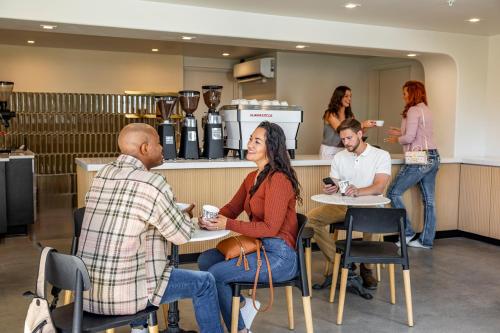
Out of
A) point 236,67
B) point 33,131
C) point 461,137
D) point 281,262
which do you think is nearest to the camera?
point 281,262

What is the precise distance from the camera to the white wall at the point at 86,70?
8492 mm

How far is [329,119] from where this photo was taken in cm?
553

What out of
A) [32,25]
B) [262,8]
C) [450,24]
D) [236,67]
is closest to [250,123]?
[262,8]

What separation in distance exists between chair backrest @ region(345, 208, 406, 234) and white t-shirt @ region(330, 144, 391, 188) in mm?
768

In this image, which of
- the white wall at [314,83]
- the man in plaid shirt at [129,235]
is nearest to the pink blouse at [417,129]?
the white wall at [314,83]

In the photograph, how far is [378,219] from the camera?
3287 mm

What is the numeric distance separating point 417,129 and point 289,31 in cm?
160

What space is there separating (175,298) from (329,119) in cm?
349

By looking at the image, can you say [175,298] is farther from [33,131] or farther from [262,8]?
[33,131]

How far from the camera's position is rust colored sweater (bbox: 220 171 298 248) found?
2670 millimetres

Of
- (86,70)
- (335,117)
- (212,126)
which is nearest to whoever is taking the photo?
(212,126)

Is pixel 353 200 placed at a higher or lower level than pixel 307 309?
higher

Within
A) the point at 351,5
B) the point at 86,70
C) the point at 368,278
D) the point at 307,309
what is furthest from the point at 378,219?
the point at 86,70

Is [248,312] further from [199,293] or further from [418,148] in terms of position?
[418,148]
